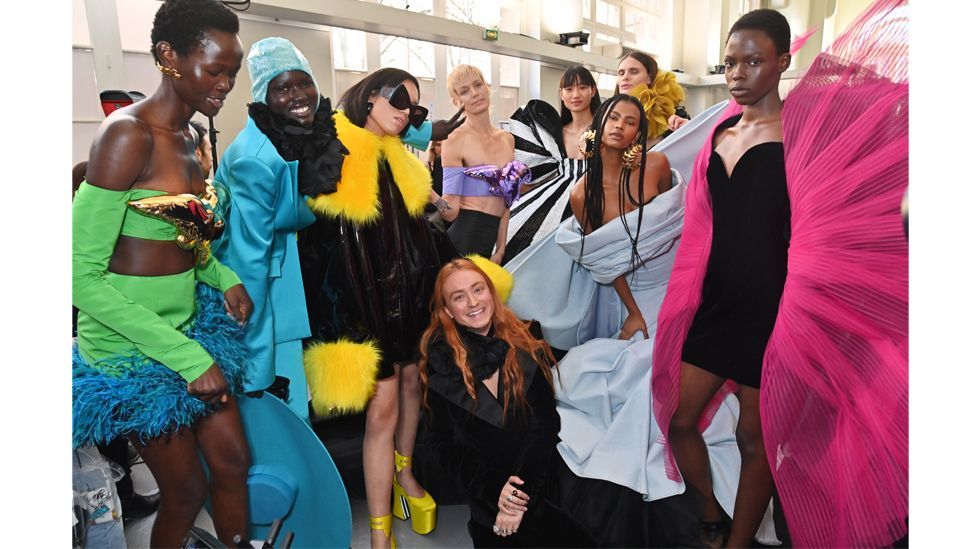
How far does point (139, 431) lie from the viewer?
1381 mm

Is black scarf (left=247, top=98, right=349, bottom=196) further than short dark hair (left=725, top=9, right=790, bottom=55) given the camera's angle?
Yes

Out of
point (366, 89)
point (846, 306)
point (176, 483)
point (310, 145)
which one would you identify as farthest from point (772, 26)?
point (176, 483)

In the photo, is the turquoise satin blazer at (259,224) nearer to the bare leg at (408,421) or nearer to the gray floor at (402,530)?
the bare leg at (408,421)

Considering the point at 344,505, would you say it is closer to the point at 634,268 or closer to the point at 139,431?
the point at 139,431

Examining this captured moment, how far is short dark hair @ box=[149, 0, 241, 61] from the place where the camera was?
1.35 metres

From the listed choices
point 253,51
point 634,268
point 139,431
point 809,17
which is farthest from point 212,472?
point 809,17

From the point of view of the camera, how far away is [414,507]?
225cm

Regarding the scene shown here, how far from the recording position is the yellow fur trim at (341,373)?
6.19 ft

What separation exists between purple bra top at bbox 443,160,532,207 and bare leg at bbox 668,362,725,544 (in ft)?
4.86

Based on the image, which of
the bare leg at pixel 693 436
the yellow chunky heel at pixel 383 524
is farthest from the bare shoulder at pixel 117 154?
the bare leg at pixel 693 436

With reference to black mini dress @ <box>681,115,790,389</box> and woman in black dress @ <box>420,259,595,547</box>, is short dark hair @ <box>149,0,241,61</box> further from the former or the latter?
black mini dress @ <box>681,115,790,389</box>

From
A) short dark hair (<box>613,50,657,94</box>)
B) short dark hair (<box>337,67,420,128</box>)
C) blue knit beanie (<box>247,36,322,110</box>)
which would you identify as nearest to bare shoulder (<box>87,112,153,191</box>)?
blue knit beanie (<box>247,36,322,110</box>)

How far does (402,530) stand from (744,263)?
156cm

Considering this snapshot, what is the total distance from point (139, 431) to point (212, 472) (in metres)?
0.26
